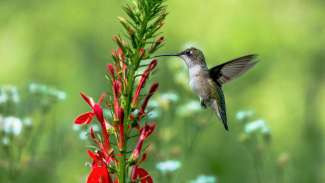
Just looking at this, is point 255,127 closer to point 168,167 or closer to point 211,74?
point 211,74

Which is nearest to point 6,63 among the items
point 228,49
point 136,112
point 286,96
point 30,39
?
point 30,39

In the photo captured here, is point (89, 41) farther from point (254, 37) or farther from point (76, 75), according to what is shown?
point (254, 37)

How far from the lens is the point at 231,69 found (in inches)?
169

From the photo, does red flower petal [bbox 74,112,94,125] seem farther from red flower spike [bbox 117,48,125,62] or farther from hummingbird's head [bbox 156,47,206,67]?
hummingbird's head [bbox 156,47,206,67]

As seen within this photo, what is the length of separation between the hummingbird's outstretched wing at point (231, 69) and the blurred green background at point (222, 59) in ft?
7.19

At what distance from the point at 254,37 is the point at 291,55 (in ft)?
1.64

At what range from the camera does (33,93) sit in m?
5.05

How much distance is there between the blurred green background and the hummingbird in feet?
7.18

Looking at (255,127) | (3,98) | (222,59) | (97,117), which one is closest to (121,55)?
(97,117)

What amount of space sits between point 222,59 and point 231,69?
3.97 metres

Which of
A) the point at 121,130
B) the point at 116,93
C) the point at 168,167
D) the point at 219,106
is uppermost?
the point at 116,93

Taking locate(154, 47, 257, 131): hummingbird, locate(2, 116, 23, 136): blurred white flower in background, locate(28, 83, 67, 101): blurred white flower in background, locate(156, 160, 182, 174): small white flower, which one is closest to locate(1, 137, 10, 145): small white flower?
locate(2, 116, 23, 136): blurred white flower in background

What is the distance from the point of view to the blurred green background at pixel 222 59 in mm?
7191

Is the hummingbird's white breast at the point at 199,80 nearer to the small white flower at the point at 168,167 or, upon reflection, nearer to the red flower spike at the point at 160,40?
the small white flower at the point at 168,167
